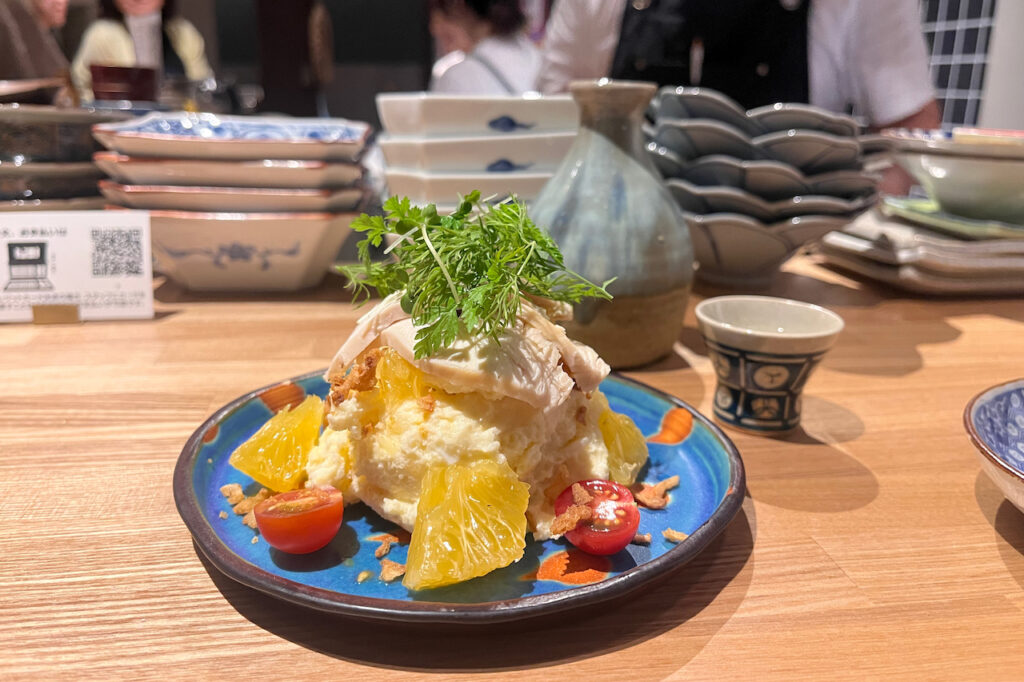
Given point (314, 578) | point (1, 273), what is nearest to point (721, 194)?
point (314, 578)

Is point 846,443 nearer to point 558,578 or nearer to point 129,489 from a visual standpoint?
point 558,578

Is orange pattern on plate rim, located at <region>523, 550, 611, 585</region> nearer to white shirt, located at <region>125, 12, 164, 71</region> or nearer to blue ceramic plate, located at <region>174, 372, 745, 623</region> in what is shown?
blue ceramic plate, located at <region>174, 372, 745, 623</region>

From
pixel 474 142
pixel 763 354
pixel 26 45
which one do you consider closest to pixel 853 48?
pixel 474 142

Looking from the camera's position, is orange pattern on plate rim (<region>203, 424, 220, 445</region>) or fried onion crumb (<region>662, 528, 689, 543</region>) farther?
orange pattern on plate rim (<region>203, 424, 220, 445</region>)

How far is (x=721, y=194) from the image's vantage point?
2131 mm

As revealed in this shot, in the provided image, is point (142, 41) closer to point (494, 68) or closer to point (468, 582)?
point (494, 68)

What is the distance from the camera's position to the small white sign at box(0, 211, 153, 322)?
6.36 ft

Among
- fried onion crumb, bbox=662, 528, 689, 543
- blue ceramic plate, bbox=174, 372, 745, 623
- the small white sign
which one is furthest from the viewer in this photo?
the small white sign

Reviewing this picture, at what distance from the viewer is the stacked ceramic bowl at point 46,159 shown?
82.9 inches

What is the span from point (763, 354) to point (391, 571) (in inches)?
33.1

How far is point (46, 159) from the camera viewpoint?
2.18m

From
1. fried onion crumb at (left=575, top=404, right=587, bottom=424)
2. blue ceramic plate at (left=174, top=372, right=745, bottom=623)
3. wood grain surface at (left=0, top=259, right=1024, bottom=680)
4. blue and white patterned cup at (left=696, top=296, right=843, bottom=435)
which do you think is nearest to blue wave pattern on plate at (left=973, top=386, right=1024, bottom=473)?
wood grain surface at (left=0, top=259, right=1024, bottom=680)

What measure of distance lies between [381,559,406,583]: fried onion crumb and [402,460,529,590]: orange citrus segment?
0.04m

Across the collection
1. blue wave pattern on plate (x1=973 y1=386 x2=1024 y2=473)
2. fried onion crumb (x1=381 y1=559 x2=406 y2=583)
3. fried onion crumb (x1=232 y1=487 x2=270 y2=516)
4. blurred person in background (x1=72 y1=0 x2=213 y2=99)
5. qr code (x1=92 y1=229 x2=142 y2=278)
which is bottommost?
fried onion crumb (x1=381 y1=559 x2=406 y2=583)
